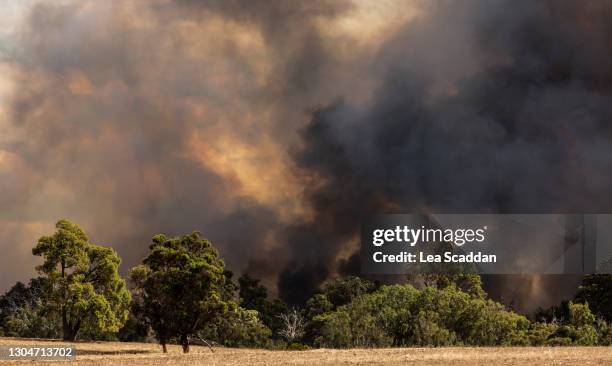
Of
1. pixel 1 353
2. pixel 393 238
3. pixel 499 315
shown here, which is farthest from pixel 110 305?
pixel 499 315

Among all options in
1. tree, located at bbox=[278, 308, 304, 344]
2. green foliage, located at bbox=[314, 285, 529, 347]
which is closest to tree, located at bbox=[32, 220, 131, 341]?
green foliage, located at bbox=[314, 285, 529, 347]

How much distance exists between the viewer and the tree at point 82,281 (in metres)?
73.6

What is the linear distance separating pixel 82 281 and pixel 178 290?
15.0 m

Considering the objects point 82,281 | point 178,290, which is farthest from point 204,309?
point 82,281

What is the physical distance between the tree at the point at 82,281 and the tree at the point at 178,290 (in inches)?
371

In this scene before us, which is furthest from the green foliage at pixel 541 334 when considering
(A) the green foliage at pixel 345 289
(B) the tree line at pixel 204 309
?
(A) the green foliage at pixel 345 289

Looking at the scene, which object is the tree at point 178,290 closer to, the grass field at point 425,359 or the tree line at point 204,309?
the tree line at point 204,309

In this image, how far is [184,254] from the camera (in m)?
64.4

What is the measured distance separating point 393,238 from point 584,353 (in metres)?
39.8

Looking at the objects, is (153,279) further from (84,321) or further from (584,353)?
(584,353)

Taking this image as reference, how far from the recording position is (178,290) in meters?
65.0

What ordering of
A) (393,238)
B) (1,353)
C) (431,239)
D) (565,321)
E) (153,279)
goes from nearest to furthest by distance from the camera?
(1,353)
(153,279)
(393,238)
(431,239)
(565,321)

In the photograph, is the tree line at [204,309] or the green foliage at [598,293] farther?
the green foliage at [598,293]

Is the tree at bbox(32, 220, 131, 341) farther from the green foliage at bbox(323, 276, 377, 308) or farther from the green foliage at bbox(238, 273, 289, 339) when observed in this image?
the green foliage at bbox(323, 276, 377, 308)
